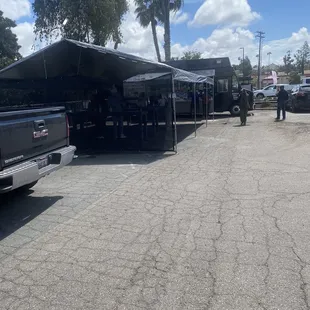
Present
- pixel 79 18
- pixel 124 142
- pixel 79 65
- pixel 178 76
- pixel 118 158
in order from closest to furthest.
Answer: pixel 118 158
pixel 178 76
pixel 79 65
pixel 124 142
pixel 79 18

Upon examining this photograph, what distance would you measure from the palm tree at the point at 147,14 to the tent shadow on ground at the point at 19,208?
30933 mm

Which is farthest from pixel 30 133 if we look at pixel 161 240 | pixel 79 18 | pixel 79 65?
pixel 79 18

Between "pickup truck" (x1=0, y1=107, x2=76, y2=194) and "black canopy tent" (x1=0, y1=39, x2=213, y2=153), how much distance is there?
3971 mm

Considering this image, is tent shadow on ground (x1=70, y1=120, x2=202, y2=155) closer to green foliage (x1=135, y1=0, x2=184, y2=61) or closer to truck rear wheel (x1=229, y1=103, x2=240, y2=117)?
truck rear wheel (x1=229, y1=103, x2=240, y2=117)

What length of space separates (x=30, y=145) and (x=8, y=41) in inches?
1335

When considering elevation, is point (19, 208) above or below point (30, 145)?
below

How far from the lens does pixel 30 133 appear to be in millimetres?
5293

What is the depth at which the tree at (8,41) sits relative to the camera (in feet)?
110

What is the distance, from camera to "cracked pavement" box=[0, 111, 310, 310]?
329 centimetres

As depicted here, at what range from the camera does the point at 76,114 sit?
12.4 meters

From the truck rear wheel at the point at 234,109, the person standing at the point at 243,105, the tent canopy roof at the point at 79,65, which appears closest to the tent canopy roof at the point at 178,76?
the tent canopy roof at the point at 79,65

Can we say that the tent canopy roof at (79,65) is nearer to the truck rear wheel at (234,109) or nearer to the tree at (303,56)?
the truck rear wheel at (234,109)

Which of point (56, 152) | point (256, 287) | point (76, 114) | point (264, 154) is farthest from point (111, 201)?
point (76, 114)

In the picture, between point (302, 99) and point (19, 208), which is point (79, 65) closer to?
point (19, 208)
